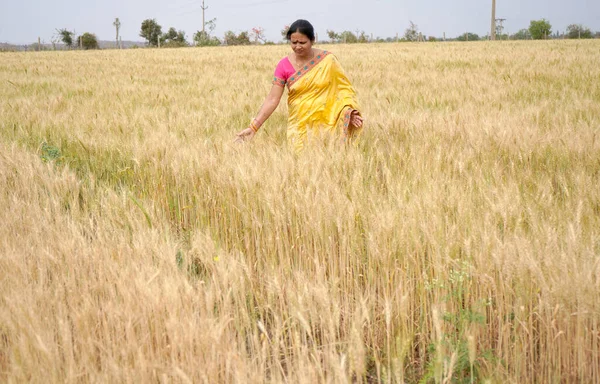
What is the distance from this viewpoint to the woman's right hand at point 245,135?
3504mm

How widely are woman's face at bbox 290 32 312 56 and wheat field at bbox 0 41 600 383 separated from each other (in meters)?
0.88

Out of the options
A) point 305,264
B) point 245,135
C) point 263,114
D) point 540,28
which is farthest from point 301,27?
point 540,28

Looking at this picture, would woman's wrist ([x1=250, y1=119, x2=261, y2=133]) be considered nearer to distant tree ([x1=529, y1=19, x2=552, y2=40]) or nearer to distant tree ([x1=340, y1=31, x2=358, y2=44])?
distant tree ([x1=340, y1=31, x2=358, y2=44])

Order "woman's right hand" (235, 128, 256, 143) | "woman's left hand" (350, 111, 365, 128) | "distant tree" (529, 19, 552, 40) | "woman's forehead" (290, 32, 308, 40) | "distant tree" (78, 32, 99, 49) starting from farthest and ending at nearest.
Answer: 1. "distant tree" (529, 19, 552, 40)
2. "distant tree" (78, 32, 99, 49)
3. "woman's forehead" (290, 32, 308, 40)
4. "woman's left hand" (350, 111, 365, 128)
5. "woman's right hand" (235, 128, 256, 143)

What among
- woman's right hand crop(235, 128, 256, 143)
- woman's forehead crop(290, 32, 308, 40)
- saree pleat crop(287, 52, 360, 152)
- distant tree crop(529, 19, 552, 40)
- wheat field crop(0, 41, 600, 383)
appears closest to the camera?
wheat field crop(0, 41, 600, 383)

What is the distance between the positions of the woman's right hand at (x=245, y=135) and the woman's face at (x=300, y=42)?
30.5 inches

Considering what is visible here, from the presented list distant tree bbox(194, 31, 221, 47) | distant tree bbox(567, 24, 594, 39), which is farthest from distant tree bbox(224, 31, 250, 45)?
distant tree bbox(567, 24, 594, 39)

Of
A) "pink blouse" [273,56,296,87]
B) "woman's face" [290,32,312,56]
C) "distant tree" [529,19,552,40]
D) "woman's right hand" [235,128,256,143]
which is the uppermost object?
A: "distant tree" [529,19,552,40]

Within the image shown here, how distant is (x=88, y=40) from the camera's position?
4828 cm

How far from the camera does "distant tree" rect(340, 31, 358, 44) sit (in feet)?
146

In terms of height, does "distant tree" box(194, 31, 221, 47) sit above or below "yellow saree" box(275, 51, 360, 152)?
above

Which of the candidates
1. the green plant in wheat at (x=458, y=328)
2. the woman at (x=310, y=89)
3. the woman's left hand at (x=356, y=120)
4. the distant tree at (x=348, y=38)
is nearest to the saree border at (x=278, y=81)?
the woman at (x=310, y=89)

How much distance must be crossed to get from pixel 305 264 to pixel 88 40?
52946mm

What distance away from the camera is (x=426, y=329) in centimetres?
148
